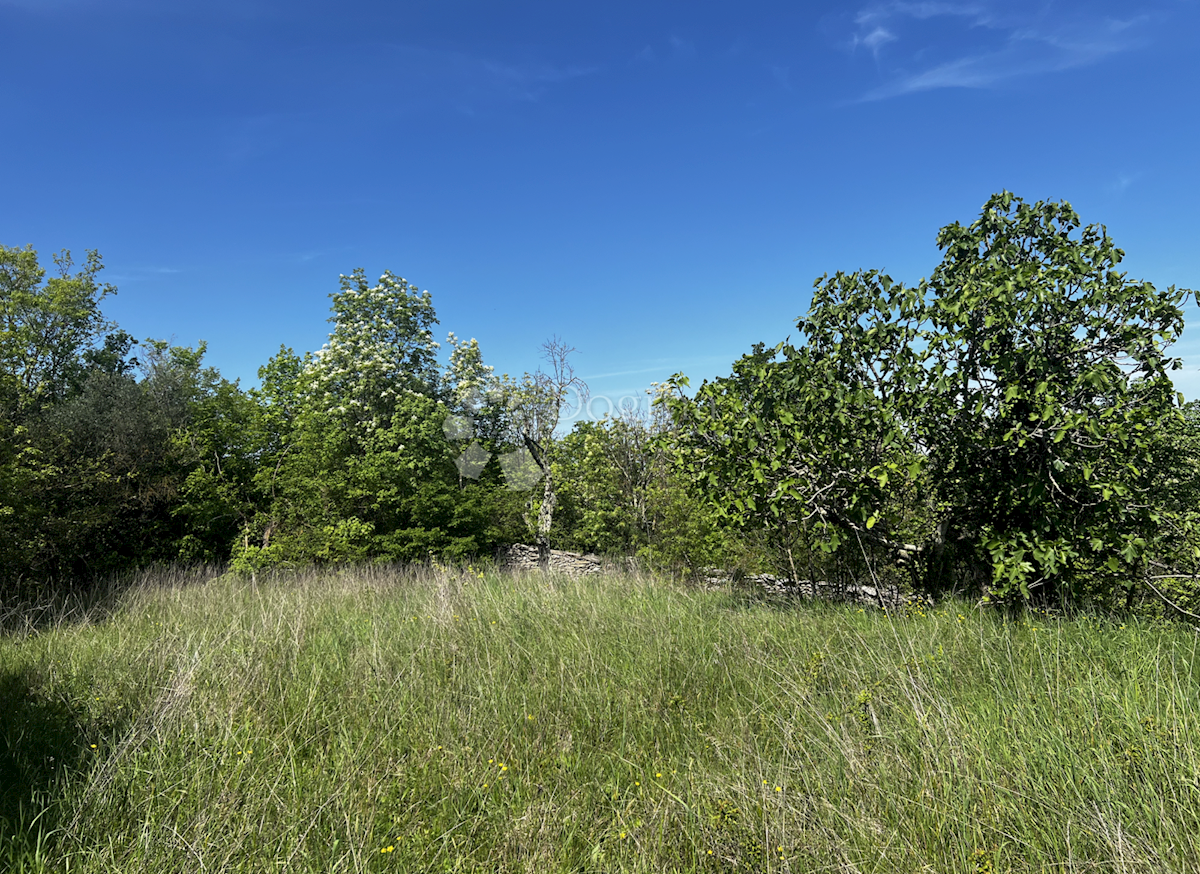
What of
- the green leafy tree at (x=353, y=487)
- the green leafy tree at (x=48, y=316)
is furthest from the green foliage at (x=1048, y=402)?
the green leafy tree at (x=48, y=316)

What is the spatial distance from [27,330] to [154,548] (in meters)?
15.4

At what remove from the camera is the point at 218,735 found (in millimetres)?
4105

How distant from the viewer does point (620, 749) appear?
402 centimetres

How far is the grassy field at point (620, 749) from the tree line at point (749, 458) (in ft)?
3.78

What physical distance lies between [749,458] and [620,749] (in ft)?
11.5

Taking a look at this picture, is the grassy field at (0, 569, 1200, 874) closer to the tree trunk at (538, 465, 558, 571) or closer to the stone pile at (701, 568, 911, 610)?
the stone pile at (701, 568, 911, 610)

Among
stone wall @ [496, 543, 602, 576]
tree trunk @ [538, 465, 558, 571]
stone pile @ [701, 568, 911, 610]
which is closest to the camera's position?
stone pile @ [701, 568, 911, 610]

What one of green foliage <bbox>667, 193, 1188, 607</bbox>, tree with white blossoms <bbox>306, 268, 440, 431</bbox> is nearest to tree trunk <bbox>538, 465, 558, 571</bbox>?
tree with white blossoms <bbox>306, 268, 440, 431</bbox>

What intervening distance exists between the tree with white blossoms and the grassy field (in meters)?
12.6

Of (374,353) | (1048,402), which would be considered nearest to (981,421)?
(1048,402)

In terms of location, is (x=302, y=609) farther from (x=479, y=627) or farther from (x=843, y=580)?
(x=843, y=580)

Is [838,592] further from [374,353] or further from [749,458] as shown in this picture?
[374,353]

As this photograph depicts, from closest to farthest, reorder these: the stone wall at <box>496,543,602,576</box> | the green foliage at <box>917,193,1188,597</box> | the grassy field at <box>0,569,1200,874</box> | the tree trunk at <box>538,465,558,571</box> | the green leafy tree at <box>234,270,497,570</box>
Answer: the grassy field at <box>0,569,1200,874</box> → the green foliage at <box>917,193,1188,597</box> → the green leafy tree at <box>234,270,497,570</box> → the stone wall at <box>496,543,602,576</box> → the tree trunk at <box>538,465,558,571</box>

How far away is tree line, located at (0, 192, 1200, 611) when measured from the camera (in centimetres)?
596
